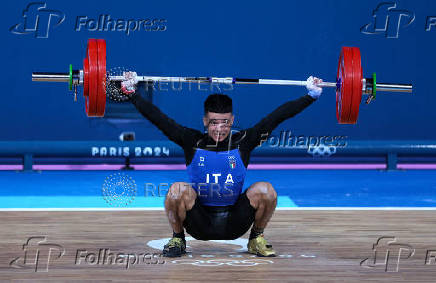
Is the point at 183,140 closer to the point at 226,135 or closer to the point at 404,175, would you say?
the point at 226,135

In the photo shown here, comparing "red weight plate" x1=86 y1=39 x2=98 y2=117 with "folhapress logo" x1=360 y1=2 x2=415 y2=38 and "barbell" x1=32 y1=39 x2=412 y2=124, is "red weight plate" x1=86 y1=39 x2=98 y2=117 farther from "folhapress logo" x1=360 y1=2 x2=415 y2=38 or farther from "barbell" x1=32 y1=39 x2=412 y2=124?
"folhapress logo" x1=360 y1=2 x2=415 y2=38

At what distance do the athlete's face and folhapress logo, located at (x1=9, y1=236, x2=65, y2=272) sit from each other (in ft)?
4.05

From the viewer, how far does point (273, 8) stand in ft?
35.1

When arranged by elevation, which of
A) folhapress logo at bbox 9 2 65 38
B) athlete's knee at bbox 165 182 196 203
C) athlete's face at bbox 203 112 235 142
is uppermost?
folhapress logo at bbox 9 2 65 38

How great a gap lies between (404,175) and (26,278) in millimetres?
7307

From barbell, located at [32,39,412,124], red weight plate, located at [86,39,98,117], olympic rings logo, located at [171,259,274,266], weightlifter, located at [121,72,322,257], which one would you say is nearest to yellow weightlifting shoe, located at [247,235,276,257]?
weightlifter, located at [121,72,322,257]

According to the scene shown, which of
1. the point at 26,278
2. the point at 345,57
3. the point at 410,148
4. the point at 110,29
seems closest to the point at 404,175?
the point at 410,148

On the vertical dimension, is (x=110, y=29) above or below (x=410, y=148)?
above

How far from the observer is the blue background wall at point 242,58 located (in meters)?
10.5

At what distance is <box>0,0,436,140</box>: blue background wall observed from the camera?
10.5 m

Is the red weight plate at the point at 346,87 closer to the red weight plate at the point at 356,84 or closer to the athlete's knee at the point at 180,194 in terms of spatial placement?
the red weight plate at the point at 356,84

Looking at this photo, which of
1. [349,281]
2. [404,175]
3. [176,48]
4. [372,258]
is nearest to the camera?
[349,281]

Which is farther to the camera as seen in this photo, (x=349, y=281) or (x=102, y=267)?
(x=102, y=267)

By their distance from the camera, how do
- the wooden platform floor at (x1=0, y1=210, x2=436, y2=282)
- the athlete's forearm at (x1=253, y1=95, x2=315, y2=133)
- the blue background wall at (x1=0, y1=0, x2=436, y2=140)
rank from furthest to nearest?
the blue background wall at (x1=0, y1=0, x2=436, y2=140), the athlete's forearm at (x1=253, y1=95, x2=315, y2=133), the wooden platform floor at (x1=0, y1=210, x2=436, y2=282)
